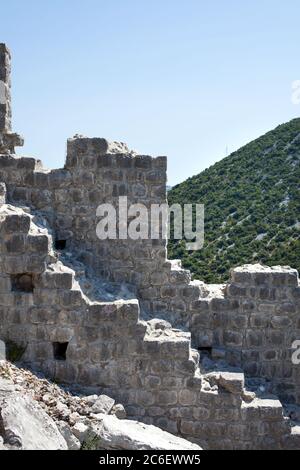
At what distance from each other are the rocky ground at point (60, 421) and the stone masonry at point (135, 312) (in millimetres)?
481

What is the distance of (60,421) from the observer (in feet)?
24.7

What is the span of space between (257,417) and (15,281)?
4.02 metres

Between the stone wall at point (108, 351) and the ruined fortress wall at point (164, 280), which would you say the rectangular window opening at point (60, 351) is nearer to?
the stone wall at point (108, 351)

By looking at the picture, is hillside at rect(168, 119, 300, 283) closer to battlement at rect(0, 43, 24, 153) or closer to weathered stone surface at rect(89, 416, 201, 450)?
battlement at rect(0, 43, 24, 153)

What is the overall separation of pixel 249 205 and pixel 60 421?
2926 centimetres

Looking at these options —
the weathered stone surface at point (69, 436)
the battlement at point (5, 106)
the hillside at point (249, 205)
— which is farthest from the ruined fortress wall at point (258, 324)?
the hillside at point (249, 205)

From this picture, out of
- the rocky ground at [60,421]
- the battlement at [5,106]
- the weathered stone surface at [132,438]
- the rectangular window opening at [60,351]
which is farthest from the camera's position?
the battlement at [5,106]

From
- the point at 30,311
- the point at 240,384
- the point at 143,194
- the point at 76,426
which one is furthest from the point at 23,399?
the point at 143,194

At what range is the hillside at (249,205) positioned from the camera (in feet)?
96.8

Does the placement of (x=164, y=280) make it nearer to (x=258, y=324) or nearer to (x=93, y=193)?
(x=258, y=324)

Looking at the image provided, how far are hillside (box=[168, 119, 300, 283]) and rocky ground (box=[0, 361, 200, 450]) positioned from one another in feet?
60.7

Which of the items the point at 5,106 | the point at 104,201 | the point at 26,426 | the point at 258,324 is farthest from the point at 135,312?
the point at 5,106

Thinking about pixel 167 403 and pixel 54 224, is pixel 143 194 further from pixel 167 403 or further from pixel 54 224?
pixel 167 403
